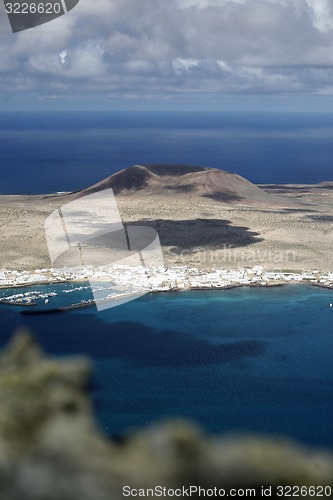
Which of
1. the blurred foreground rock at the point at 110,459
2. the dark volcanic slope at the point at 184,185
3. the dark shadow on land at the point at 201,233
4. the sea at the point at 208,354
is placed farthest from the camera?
the dark volcanic slope at the point at 184,185

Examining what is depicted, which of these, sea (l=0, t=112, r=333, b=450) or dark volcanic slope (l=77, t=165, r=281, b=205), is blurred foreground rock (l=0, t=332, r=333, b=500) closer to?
sea (l=0, t=112, r=333, b=450)

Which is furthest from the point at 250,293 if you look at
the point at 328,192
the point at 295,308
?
the point at 328,192

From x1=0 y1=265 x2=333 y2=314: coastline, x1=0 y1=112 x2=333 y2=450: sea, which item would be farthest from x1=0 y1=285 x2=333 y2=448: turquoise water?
x1=0 y1=265 x2=333 y2=314: coastline

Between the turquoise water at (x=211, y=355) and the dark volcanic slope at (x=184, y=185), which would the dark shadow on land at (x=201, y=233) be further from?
the dark volcanic slope at (x=184, y=185)

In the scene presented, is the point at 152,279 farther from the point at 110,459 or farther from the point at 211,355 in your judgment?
the point at 110,459

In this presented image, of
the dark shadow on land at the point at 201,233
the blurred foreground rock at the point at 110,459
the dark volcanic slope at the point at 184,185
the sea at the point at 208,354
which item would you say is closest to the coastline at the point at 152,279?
the sea at the point at 208,354

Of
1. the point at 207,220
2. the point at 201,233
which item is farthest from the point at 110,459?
the point at 207,220
